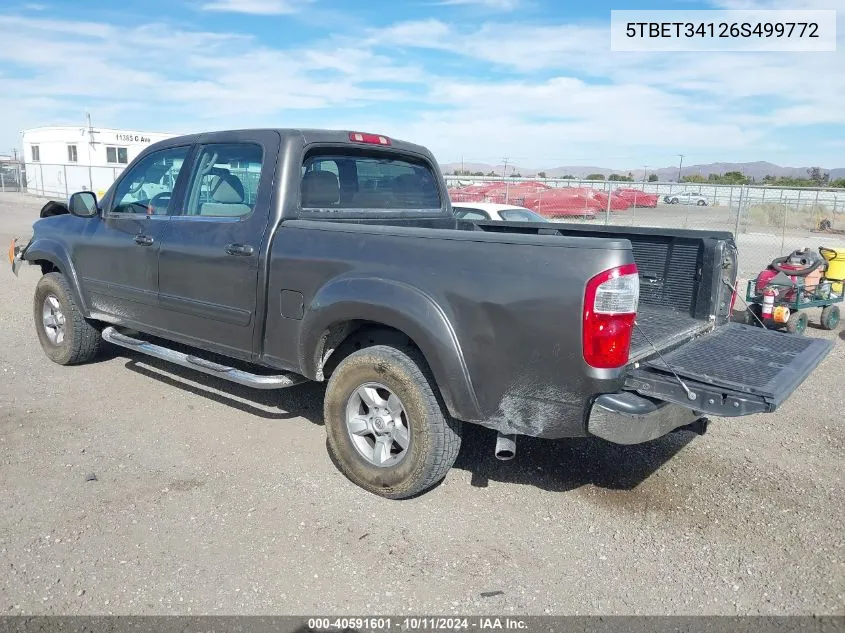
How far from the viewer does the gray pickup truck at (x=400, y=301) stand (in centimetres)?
309

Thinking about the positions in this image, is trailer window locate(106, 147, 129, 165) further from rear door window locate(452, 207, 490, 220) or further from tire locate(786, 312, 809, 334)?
tire locate(786, 312, 809, 334)

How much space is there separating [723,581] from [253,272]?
297 cm

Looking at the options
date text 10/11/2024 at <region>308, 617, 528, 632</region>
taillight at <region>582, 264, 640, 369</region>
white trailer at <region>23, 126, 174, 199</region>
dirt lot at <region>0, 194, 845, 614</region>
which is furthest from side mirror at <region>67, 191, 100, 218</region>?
white trailer at <region>23, 126, 174, 199</region>

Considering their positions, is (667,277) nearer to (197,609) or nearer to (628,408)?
(628,408)

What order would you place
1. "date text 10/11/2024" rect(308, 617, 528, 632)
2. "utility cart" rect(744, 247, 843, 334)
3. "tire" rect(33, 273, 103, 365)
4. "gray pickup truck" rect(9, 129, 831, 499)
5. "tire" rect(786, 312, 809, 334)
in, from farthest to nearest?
"tire" rect(786, 312, 809, 334) → "utility cart" rect(744, 247, 843, 334) → "tire" rect(33, 273, 103, 365) → "gray pickup truck" rect(9, 129, 831, 499) → "date text 10/11/2024" rect(308, 617, 528, 632)

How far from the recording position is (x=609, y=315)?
3.01 metres

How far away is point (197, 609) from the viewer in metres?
2.84

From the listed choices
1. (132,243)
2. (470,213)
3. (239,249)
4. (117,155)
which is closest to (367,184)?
(239,249)

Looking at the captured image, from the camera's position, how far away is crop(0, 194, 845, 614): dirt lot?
297 cm

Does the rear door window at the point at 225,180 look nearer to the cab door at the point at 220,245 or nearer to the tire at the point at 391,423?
the cab door at the point at 220,245

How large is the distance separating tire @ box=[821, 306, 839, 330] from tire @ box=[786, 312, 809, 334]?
67cm

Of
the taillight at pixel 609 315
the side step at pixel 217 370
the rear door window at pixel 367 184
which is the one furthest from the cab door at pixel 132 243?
the taillight at pixel 609 315

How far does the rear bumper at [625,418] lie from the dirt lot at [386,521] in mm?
651

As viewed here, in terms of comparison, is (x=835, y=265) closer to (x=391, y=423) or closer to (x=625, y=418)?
(x=625, y=418)
